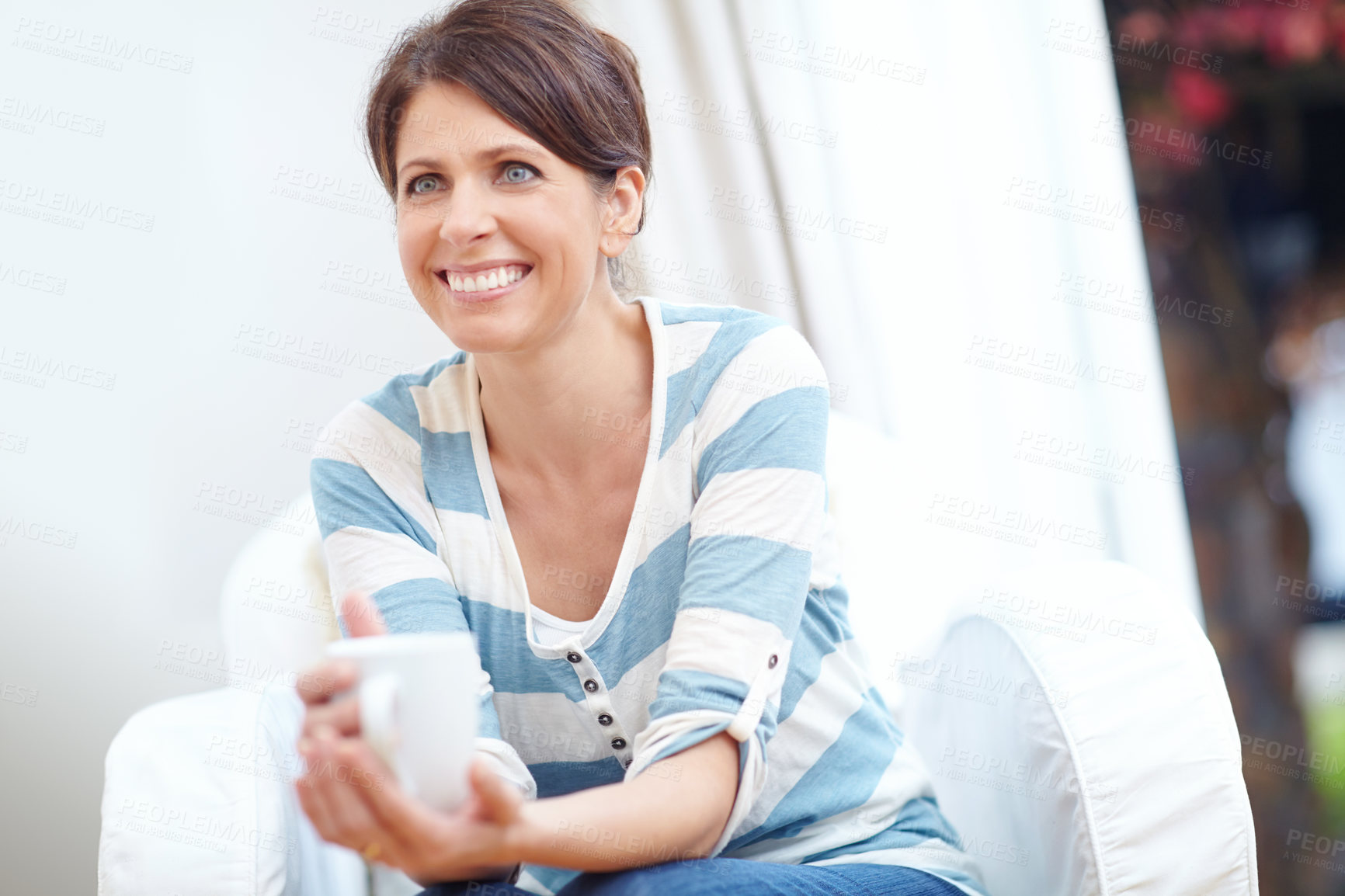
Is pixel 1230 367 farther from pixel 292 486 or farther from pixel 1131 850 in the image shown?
pixel 292 486

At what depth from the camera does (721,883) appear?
0.87 metres

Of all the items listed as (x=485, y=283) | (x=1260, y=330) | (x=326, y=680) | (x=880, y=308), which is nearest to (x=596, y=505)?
(x=485, y=283)

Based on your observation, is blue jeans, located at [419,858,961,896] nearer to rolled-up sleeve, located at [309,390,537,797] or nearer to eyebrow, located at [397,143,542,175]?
rolled-up sleeve, located at [309,390,537,797]

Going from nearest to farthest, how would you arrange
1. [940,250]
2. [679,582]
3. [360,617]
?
1. [360,617]
2. [679,582]
3. [940,250]

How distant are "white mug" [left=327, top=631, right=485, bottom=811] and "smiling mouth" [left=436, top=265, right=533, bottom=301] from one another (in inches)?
16.6

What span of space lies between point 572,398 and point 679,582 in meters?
0.23

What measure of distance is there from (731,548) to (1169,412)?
2.90ft

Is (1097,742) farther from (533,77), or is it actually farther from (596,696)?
(533,77)

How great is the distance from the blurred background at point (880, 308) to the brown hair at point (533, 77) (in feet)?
2.23

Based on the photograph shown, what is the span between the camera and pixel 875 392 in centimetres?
195

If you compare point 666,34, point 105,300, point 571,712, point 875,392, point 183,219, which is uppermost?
point 666,34

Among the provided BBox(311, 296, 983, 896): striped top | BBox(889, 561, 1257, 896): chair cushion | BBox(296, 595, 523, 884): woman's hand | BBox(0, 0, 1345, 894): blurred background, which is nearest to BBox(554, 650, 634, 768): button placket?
BBox(311, 296, 983, 896): striped top

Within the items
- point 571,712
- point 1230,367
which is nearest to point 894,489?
point 1230,367

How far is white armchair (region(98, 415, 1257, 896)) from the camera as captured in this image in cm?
94
